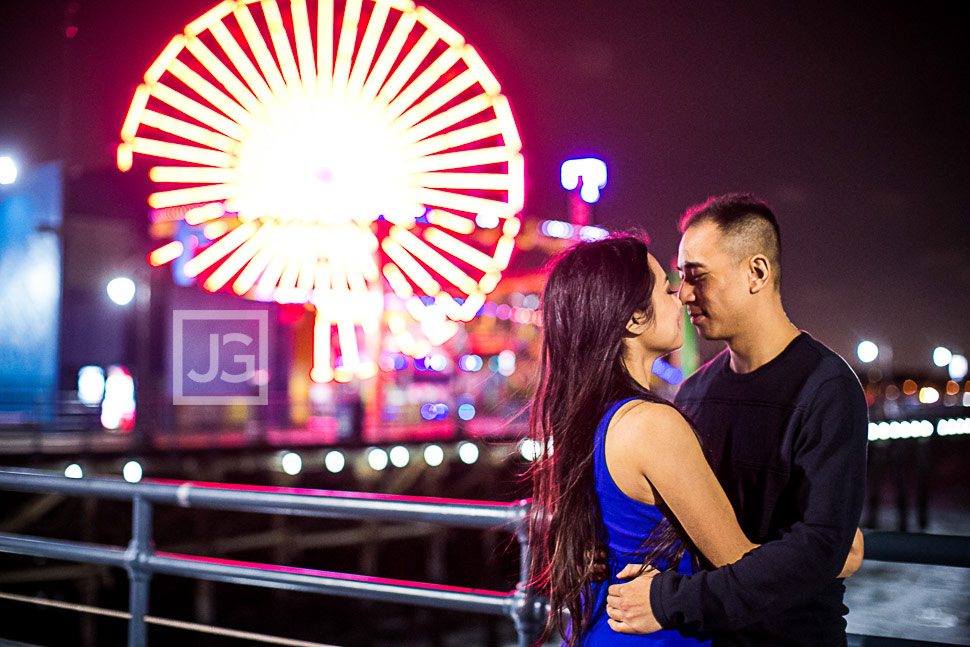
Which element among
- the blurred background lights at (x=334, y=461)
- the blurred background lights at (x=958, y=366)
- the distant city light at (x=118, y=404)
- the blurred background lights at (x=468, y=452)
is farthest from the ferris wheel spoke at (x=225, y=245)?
the blurred background lights at (x=958, y=366)

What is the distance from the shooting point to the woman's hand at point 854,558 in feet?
6.23

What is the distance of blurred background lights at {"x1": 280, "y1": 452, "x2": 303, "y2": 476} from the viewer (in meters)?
18.9

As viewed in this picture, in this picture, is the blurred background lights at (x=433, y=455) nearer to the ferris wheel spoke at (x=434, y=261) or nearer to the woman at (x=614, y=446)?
the ferris wheel spoke at (x=434, y=261)

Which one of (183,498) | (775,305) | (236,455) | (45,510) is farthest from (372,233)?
(775,305)

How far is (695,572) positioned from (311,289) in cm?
1396

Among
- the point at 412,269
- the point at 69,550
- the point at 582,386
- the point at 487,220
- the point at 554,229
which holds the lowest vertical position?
the point at 69,550

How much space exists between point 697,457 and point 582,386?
29cm

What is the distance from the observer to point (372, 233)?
51.7ft

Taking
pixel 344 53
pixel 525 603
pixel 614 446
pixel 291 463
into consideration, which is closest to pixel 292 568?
pixel 525 603

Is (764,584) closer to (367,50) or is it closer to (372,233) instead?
(372,233)

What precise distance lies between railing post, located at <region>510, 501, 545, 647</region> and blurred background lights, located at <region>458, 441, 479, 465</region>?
21.5 metres

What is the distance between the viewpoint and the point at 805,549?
1693mm

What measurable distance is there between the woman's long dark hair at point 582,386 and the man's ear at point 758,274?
0.82 ft

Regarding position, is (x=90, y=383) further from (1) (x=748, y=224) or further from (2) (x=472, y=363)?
(2) (x=472, y=363)
